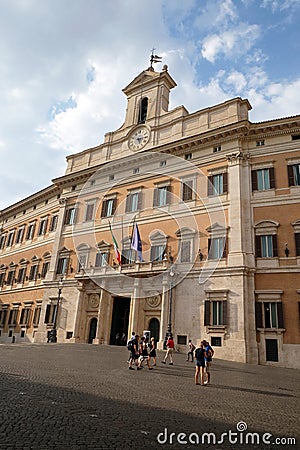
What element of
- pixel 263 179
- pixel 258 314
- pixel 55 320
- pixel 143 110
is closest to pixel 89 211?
pixel 55 320

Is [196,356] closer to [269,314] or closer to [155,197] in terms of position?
[269,314]

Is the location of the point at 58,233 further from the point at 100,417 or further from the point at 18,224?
the point at 100,417

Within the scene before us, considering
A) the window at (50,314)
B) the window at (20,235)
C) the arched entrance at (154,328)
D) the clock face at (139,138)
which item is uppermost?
the clock face at (139,138)

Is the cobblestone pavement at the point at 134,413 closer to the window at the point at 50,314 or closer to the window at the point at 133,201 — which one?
the window at the point at 133,201

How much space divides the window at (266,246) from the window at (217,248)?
212 cm

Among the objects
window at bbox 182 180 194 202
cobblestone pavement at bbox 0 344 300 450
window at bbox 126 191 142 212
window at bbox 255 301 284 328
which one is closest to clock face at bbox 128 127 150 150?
window at bbox 126 191 142 212

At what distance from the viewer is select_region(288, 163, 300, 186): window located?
21895 millimetres

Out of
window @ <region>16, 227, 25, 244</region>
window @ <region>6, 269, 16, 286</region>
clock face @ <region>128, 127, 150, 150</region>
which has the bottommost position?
window @ <region>6, 269, 16, 286</region>

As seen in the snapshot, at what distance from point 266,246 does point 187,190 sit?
748 centimetres

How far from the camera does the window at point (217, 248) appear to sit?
22.3m

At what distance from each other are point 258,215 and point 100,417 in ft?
62.4

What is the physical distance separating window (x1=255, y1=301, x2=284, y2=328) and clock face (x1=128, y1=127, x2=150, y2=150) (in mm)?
17057

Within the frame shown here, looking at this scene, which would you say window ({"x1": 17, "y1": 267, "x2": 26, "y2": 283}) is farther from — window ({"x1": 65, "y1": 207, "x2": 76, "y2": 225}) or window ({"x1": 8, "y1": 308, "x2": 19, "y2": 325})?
window ({"x1": 65, "y1": 207, "x2": 76, "y2": 225})

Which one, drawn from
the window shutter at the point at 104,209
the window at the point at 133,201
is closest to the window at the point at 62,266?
the window shutter at the point at 104,209
